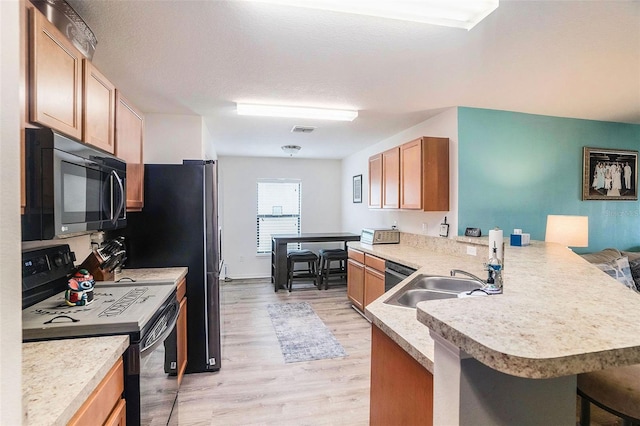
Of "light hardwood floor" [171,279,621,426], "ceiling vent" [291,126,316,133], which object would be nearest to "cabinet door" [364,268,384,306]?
"light hardwood floor" [171,279,621,426]

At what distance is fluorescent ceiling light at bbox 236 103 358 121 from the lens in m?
3.19

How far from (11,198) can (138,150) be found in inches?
90.9

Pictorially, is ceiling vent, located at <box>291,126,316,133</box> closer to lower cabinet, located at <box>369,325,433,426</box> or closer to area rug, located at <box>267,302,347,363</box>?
area rug, located at <box>267,302,347,363</box>

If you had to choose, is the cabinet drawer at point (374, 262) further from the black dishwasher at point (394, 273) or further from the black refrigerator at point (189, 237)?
the black refrigerator at point (189, 237)

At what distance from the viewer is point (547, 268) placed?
1559 millimetres

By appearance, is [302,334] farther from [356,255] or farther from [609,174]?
[609,174]

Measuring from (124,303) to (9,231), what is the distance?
1.41 m

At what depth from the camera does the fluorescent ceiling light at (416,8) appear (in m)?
1.50

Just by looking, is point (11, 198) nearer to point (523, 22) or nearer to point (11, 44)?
point (11, 44)

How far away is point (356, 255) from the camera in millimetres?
4258

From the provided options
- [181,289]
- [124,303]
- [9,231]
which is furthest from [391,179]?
[9,231]

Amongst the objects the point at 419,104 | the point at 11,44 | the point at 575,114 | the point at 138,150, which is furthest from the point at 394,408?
the point at 575,114

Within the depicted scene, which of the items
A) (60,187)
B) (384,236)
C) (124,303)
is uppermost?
(60,187)

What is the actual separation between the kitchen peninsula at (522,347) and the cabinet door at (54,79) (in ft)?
5.03
